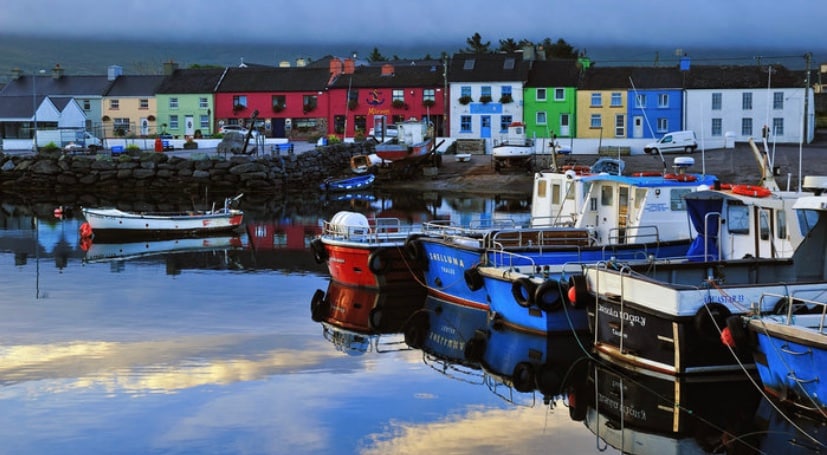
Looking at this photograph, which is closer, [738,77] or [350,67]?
[738,77]

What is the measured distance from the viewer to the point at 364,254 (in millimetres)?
25953

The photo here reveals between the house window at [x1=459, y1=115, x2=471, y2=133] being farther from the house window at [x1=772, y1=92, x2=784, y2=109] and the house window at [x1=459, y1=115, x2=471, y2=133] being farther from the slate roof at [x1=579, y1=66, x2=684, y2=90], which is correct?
the house window at [x1=772, y1=92, x2=784, y2=109]

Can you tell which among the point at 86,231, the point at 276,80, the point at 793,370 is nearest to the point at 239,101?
the point at 276,80

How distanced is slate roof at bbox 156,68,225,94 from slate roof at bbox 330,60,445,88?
33.8 feet

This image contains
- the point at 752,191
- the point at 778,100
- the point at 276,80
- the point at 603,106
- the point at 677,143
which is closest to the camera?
the point at 752,191

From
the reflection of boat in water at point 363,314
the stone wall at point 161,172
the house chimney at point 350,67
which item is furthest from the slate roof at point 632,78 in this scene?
the reflection of boat in water at point 363,314

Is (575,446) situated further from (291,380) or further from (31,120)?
(31,120)

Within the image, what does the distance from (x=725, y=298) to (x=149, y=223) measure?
26.6 m

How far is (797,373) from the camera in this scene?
14750mm

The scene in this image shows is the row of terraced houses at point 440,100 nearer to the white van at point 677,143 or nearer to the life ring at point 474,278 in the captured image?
the white van at point 677,143

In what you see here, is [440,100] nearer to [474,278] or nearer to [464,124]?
[464,124]

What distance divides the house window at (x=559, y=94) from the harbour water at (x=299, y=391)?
5224cm

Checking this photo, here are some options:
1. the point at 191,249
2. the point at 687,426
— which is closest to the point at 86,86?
the point at 191,249

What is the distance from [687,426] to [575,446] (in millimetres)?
1767
